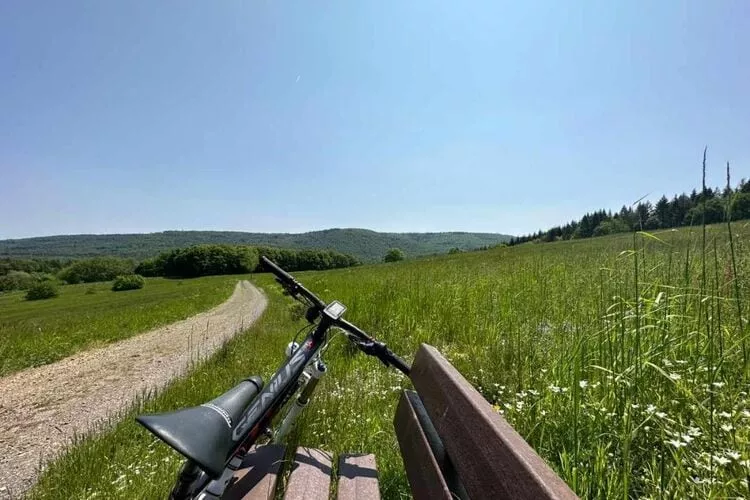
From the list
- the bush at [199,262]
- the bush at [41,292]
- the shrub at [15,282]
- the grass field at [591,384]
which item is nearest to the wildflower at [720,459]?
the grass field at [591,384]

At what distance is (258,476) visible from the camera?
6.00 feet

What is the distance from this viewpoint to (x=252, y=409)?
1637 mm

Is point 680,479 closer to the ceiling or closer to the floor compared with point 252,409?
closer to the floor

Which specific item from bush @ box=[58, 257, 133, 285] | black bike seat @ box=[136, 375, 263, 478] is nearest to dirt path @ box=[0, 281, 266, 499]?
black bike seat @ box=[136, 375, 263, 478]

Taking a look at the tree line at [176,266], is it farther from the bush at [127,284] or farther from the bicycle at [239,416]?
the bicycle at [239,416]

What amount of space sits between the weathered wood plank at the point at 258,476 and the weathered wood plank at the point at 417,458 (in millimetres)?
674

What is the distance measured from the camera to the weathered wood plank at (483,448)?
74 cm

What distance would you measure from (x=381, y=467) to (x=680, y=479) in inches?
63.8

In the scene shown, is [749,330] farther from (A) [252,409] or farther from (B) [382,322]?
(B) [382,322]

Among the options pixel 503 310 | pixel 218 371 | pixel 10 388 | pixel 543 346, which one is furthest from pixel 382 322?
pixel 10 388

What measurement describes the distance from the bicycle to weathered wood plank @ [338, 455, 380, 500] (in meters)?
0.42

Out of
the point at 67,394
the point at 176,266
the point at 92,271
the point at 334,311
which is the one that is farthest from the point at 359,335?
the point at 92,271

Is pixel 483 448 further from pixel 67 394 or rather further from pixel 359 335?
pixel 67 394

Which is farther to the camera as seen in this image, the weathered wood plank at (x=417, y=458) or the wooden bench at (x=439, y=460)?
the weathered wood plank at (x=417, y=458)
